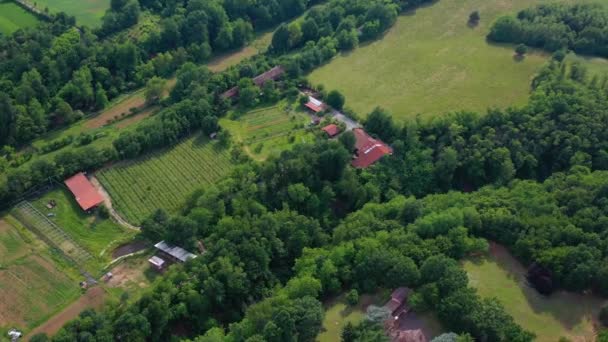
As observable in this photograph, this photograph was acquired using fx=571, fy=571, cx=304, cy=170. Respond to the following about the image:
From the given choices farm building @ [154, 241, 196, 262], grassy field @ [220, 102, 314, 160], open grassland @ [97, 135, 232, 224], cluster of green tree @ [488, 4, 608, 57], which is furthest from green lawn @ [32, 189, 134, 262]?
cluster of green tree @ [488, 4, 608, 57]

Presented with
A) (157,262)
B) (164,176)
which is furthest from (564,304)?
(164,176)

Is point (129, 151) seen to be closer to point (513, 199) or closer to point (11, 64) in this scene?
point (11, 64)

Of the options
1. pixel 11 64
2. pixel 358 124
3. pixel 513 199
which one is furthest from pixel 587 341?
pixel 11 64

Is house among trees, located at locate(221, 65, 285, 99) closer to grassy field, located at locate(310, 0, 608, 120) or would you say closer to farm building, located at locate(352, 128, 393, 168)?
grassy field, located at locate(310, 0, 608, 120)

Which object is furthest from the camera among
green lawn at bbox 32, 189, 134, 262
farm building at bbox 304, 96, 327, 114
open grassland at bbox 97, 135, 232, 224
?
farm building at bbox 304, 96, 327, 114

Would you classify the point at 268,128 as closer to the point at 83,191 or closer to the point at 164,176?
the point at 164,176

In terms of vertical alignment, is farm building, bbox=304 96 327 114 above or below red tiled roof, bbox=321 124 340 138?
above
